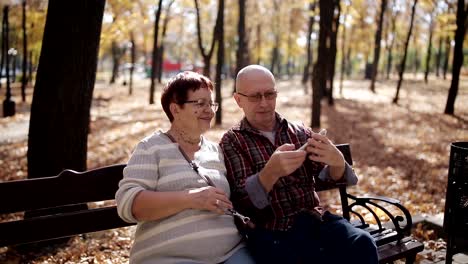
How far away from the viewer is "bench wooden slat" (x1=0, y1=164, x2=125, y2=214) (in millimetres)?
2670

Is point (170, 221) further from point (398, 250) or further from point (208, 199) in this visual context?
point (398, 250)

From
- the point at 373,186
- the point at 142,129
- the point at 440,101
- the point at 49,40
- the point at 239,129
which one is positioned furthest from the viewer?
the point at 440,101

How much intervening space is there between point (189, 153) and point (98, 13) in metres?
2.28

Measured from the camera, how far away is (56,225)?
286cm

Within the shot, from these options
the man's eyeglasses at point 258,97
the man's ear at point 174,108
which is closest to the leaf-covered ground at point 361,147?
the man's ear at point 174,108

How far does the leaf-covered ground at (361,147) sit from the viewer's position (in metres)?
4.65

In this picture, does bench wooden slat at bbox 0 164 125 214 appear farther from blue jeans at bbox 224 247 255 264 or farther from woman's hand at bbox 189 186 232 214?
blue jeans at bbox 224 247 255 264

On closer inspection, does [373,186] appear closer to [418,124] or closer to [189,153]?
[189,153]

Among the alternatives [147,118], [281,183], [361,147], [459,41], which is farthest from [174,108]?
[459,41]

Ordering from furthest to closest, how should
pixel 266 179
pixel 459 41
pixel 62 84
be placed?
pixel 459 41, pixel 62 84, pixel 266 179

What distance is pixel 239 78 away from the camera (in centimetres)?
318

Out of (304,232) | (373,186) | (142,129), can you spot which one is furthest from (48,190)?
(142,129)

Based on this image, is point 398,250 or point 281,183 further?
point 398,250

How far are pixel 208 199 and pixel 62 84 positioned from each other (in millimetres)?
2531
